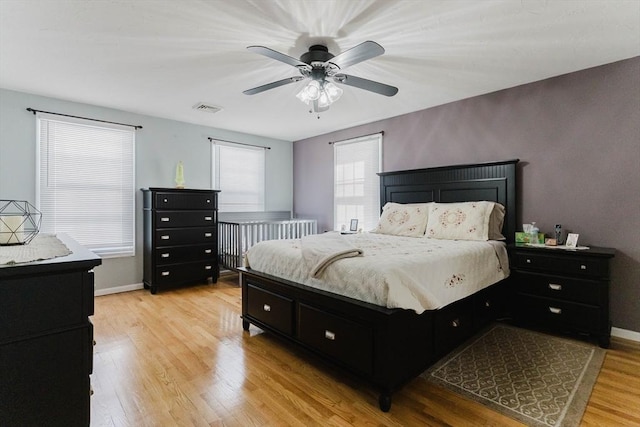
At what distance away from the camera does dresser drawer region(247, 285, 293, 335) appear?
2.46 m

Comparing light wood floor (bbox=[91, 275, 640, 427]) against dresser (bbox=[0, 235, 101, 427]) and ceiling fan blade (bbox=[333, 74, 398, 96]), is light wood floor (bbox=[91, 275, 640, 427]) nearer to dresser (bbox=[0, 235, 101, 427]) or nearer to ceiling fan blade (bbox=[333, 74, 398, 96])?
dresser (bbox=[0, 235, 101, 427])

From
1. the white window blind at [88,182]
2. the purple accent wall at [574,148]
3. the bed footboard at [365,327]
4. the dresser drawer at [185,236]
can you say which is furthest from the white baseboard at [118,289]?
the purple accent wall at [574,148]

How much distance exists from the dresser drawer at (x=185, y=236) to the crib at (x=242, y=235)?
216 millimetres

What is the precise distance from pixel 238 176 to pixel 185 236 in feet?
4.86

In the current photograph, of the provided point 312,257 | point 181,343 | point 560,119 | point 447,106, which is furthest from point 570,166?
point 181,343

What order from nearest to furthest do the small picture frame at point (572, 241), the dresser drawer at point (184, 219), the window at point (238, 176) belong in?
the small picture frame at point (572, 241) → the dresser drawer at point (184, 219) → the window at point (238, 176)

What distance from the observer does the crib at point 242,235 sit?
4531mm

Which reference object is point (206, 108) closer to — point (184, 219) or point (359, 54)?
point (184, 219)

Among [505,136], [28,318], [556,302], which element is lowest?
Result: [556,302]

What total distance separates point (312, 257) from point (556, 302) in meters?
2.20

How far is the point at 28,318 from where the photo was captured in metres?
0.99

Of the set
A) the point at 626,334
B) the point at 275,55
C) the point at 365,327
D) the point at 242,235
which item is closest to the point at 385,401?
the point at 365,327

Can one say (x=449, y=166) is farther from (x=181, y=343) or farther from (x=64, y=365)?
(x=64, y=365)

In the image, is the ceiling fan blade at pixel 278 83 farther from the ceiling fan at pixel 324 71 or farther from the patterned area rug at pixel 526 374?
the patterned area rug at pixel 526 374
